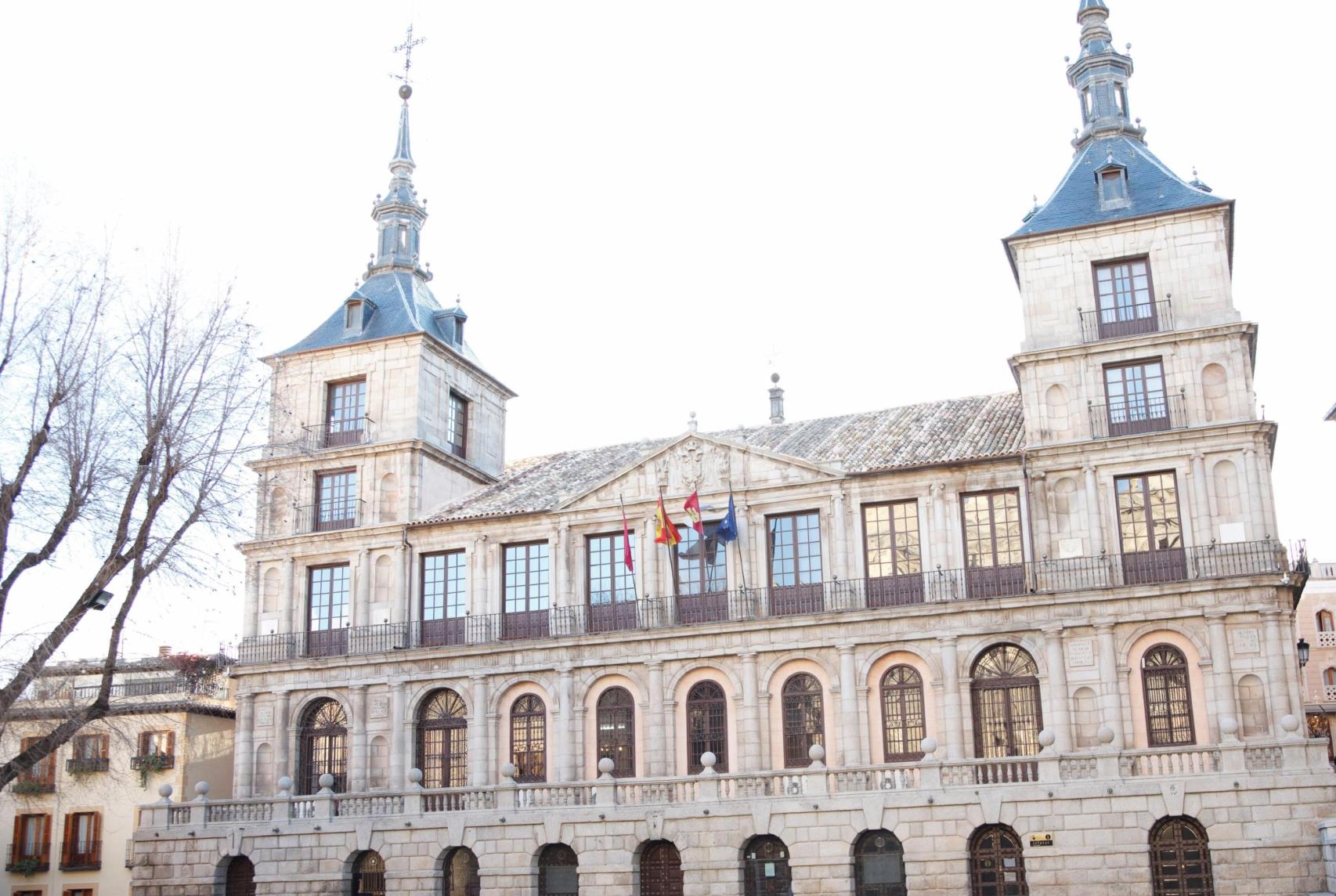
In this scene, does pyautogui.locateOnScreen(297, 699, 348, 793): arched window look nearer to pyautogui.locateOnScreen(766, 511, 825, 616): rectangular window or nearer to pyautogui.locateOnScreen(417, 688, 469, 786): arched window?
pyautogui.locateOnScreen(417, 688, 469, 786): arched window

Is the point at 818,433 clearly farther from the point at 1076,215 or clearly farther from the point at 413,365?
the point at 413,365

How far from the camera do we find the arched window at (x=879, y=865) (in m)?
32.2

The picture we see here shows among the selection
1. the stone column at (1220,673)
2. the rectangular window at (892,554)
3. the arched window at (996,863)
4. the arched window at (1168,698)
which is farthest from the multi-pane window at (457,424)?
the stone column at (1220,673)

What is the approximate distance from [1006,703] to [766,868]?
6.85 metres

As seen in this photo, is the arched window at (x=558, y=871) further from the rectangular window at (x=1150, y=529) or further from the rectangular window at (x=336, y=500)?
the rectangular window at (x=1150, y=529)

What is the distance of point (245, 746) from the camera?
131 ft

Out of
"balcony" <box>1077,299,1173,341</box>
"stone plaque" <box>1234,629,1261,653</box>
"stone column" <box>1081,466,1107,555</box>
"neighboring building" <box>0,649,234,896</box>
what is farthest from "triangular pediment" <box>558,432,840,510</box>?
"neighboring building" <box>0,649,234,896</box>

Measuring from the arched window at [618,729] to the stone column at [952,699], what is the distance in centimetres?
822

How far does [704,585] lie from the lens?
37.5 m

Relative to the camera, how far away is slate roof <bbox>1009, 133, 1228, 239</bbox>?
35.8 metres

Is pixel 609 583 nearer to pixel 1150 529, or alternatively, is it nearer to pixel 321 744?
pixel 321 744

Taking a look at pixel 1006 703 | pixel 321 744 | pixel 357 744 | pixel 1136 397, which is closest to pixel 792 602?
pixel 1006 703

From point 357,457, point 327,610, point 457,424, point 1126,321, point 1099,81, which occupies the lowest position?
point 327,610

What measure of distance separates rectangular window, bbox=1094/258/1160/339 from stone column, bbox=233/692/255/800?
82.7 feet
